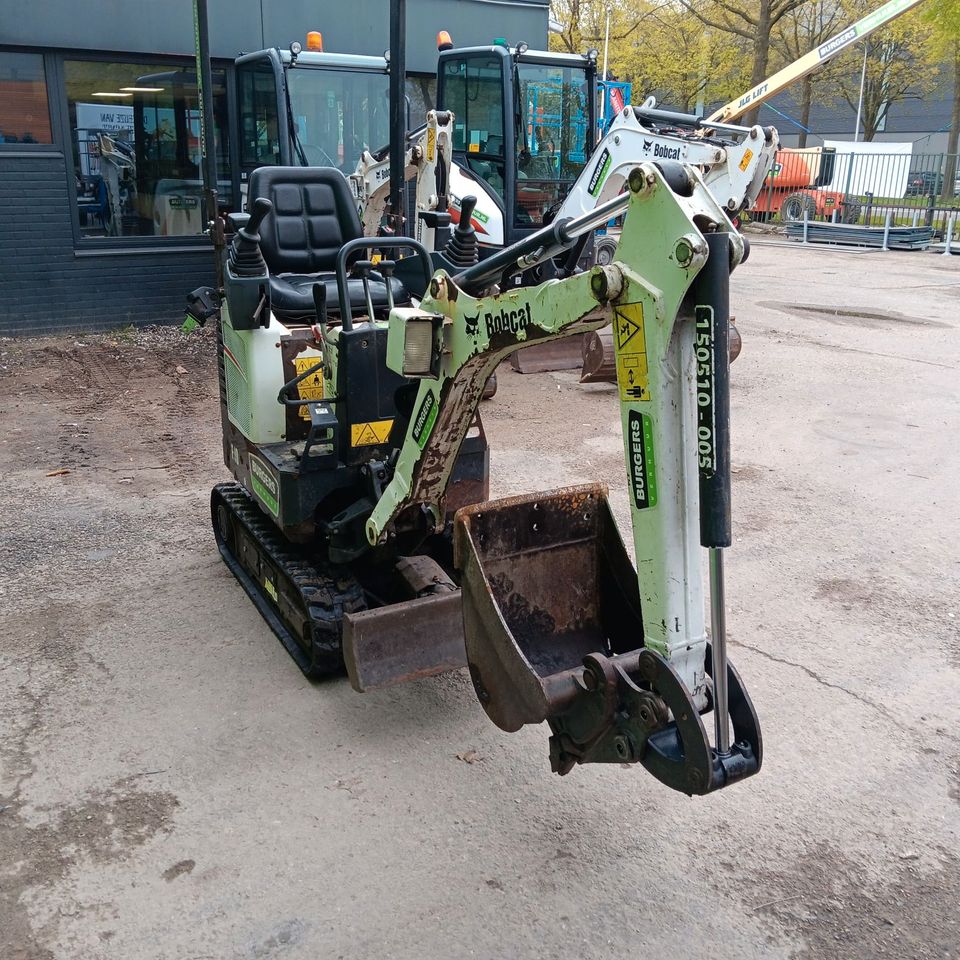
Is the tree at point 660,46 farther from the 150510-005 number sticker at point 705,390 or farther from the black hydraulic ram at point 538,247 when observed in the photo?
the 150510-005 number sticker at point 705,390

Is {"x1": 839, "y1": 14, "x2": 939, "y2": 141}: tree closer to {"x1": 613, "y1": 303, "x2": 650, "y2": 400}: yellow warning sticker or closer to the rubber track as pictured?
the rubber track

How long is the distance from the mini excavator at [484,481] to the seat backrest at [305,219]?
1cm

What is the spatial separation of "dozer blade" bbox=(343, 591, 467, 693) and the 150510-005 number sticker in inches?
65.4

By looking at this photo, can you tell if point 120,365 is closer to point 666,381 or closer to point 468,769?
point 468,769

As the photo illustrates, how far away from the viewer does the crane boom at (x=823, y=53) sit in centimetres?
1559

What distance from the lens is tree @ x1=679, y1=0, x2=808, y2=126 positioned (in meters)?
25.2

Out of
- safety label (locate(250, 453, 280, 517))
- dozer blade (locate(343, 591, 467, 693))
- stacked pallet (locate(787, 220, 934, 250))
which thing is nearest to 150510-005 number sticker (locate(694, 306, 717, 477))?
dozer blade (locate(343, 591, 467, 693))

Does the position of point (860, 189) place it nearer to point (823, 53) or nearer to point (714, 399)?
point (823, 53)

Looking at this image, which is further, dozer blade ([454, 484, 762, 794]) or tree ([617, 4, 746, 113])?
tree ([617, 4, 746, 113])

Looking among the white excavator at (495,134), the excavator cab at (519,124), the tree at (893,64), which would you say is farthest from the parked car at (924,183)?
the excavator cab at (519,124)

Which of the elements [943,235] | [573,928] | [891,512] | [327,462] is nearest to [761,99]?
[943,235]

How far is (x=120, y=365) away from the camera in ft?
32.1

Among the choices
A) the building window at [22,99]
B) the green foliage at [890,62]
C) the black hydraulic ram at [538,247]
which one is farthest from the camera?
the green foliage at [890,62]

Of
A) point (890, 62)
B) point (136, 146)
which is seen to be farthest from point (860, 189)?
point (136, 146)
